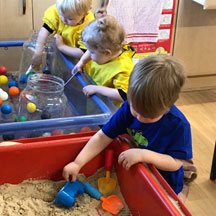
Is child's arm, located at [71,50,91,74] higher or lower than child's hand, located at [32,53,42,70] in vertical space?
higher

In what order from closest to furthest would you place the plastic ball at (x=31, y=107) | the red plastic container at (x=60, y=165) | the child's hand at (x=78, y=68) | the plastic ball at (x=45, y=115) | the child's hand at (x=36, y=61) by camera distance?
the red plastic container at (x=60, y=165), the plastic ball at (x=45, y=115), the plastic ball at (x=31, y=107), the child's hand at (x=78, y=68), the child's hand at (x=36, y=61)

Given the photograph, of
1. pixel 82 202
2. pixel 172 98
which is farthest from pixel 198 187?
pixel 172 98

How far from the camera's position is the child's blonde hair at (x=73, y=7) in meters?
1.42

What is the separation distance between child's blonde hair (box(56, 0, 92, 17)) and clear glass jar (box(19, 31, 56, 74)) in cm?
22

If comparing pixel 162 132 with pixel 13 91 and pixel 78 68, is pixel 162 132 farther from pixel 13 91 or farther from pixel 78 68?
pixel 13 91

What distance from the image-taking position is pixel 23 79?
5.28 ft

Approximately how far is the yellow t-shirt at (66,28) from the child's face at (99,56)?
294 mm

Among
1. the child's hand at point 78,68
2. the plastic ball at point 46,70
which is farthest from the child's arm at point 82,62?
the plastic ball at point 46,70

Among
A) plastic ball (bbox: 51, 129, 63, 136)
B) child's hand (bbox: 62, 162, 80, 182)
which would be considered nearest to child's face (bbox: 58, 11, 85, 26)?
plastic ball (bbox: 51, 129, 63, 136)

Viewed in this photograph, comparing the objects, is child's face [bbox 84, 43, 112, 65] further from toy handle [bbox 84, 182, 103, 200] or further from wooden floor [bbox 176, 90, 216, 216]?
wooden floor [bbox 176, 90, 216, 216]

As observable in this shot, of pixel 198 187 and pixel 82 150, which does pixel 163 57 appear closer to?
pixel 82 150

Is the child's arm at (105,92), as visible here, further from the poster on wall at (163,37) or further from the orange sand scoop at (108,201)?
the poster on wall at (163,37)

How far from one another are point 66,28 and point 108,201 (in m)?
0.92

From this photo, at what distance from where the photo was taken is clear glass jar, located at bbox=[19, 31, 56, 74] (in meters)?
1.63
